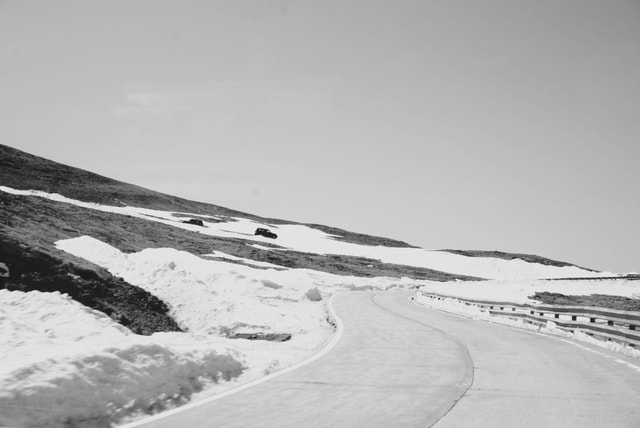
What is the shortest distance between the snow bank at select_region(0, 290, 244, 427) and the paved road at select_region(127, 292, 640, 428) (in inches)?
27.6

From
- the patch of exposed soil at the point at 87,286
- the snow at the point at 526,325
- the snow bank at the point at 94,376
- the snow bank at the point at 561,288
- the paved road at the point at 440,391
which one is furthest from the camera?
the snow bank at the point at 561,288

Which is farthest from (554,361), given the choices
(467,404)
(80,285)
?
(80,285)

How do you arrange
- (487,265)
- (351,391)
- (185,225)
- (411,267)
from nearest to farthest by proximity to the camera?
(351,391)
(185,225)
(411,267)
(487,265)

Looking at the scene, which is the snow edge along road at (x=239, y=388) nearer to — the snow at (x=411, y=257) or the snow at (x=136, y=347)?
the snow at (x=136, y=347)

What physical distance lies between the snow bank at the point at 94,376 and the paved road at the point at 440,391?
2.30 feet

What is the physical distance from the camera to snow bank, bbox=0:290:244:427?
19.8ft

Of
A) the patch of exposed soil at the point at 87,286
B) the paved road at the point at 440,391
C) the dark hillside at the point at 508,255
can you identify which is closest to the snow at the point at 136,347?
the paved road at the point at 440,391

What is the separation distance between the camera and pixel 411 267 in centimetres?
11075

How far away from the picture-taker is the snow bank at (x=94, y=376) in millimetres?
6035

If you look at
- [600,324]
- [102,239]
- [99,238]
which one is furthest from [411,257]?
[600,324]

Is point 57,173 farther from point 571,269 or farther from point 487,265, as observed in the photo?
point 571,269

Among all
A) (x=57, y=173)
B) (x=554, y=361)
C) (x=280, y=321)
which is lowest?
(x=280, y=321)

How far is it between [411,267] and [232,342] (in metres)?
99.2

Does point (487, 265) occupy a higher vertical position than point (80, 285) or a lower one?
Answer: higher
